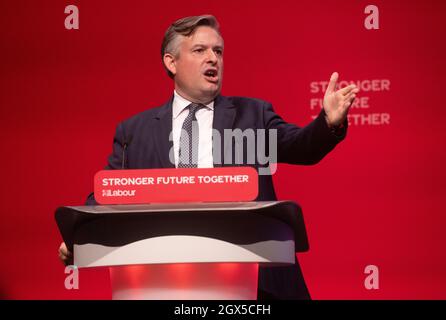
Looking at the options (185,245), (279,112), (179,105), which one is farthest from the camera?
(279,112)

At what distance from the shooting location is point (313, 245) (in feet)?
11.4

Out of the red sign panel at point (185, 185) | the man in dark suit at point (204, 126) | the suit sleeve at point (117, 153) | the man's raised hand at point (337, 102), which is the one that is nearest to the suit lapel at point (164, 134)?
the man in dark suit at point (204, 126)

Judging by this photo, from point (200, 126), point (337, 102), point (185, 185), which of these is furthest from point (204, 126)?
point (185, 185)

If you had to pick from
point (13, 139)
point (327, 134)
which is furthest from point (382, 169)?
point (13, 139)

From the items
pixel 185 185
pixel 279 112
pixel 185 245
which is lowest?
pixel 185 245

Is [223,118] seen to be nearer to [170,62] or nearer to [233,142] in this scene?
[233,142]

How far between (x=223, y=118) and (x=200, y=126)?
79 mm

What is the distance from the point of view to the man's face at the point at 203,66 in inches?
106

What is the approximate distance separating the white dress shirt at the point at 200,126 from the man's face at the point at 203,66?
0.04 meters

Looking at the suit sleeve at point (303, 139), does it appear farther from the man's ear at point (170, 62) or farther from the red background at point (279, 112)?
the red background at point (279, 112)

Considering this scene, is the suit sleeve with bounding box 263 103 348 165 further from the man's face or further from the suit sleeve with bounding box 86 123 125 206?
the suit sleeve with bounding box 86 123 125 206

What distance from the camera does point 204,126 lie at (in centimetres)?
254
